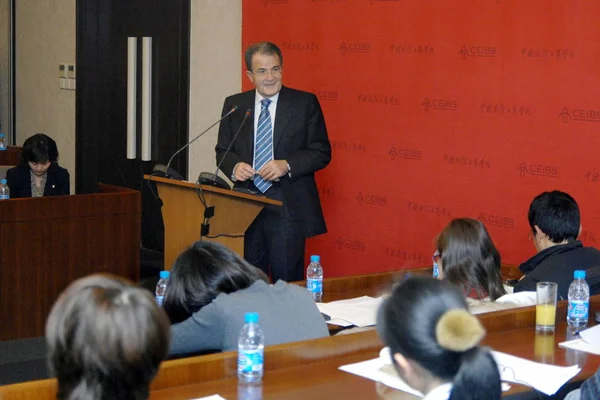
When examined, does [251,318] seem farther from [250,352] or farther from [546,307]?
[546,307]

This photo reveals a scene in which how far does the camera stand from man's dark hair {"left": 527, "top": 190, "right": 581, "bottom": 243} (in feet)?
11.9

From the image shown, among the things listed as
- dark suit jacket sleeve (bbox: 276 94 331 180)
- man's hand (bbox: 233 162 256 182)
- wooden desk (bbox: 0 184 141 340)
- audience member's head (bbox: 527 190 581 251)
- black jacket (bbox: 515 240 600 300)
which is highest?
dark suit jacket sleeve (bbox: 276 94 331 180)

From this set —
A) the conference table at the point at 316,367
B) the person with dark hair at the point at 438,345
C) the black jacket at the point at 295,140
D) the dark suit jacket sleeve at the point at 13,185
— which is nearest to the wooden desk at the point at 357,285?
the conference table at the point at 316,367

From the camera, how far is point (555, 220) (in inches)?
143

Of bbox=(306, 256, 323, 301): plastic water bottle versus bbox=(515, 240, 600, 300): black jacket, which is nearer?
bbox=(515, 240, 600, 300): black jacket

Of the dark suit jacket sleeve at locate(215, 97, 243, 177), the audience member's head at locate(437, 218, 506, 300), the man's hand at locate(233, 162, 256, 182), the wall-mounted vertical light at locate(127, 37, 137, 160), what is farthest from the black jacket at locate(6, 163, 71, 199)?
the audience member's head at locate(437, 218, 506, 300)

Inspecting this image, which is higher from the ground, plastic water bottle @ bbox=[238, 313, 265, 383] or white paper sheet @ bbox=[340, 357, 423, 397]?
plastic water bottle @ bbox=[238, 313, 265, 383]

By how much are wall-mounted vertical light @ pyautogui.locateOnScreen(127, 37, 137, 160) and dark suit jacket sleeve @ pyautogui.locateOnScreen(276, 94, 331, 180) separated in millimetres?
3364

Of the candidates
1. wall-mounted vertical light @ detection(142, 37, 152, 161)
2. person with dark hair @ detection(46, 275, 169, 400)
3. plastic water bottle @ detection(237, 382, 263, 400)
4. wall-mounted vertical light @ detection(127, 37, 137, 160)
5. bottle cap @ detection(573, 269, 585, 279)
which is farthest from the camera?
wall-mounted vertical light @ detection(127, 37, 137, 160)

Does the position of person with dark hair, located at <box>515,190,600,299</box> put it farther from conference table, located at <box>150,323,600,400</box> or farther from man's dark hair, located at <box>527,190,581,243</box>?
conference table, located at <box>150,323,600,400</box>

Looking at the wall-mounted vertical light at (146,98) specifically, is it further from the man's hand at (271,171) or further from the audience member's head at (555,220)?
the audience member's head at (555,220)

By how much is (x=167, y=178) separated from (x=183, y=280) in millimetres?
2022

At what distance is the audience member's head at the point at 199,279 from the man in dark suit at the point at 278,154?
2164mm

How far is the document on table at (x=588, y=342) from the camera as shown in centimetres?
294
